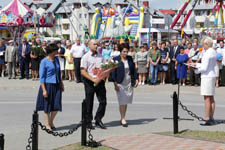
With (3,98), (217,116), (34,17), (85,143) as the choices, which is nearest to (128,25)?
(34,17)

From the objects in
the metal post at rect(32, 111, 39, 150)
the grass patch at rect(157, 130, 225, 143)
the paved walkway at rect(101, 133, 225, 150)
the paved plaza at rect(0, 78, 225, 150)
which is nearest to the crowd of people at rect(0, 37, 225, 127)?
the paved plaza at rect(0, 78, 225, 150)

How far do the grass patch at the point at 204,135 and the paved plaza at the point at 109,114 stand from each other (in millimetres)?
399

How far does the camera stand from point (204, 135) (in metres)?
8.61

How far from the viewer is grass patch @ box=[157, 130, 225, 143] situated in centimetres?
823

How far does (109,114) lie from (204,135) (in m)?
3.59

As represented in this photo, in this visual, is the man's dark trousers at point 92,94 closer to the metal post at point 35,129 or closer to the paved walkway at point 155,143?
the paved walkway at point 155,143

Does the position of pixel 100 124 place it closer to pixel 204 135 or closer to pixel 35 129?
pixel 204 135

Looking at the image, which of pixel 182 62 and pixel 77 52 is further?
pixel 77 52

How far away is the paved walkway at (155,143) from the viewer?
298 inches

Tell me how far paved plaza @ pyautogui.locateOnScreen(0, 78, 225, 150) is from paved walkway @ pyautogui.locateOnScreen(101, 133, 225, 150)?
0.06 feet

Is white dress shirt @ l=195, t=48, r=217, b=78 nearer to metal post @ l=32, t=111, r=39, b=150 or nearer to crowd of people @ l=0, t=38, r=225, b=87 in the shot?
metal post @ l=32, t=111, r=39, b=150

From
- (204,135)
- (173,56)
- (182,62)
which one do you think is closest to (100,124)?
(204,135)

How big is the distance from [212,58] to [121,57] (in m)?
1.92

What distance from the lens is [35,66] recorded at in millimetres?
20500
